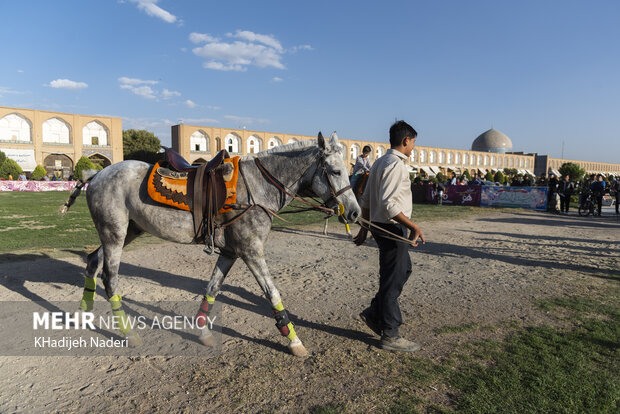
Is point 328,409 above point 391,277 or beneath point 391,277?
beneath

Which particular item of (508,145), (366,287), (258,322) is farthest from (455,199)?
(508,145)

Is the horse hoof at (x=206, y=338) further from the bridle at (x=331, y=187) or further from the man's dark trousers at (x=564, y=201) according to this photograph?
the man's dark trousers at (x=564, y=201)

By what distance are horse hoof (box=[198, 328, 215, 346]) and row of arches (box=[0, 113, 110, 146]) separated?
180 feet

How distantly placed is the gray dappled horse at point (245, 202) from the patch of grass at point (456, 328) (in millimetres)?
1615

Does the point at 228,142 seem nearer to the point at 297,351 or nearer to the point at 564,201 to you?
the point at 564,201

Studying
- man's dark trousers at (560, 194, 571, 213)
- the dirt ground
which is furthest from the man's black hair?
man's dark trousers at (560, 194, 571, 213)

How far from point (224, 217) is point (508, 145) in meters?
118

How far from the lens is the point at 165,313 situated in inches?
177

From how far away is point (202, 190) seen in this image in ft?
A: 12.1

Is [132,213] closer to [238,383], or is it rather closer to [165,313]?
[165,313]

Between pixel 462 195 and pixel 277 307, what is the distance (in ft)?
70.4

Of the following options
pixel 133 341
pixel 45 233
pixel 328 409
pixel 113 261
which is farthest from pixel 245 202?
pixel 45 233

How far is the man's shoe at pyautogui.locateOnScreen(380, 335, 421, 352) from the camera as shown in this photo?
141 inches

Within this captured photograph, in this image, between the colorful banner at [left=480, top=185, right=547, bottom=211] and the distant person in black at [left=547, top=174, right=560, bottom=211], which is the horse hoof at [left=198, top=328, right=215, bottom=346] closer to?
the distant person in black at [left=547, top=174, right=560, bottom=211]
